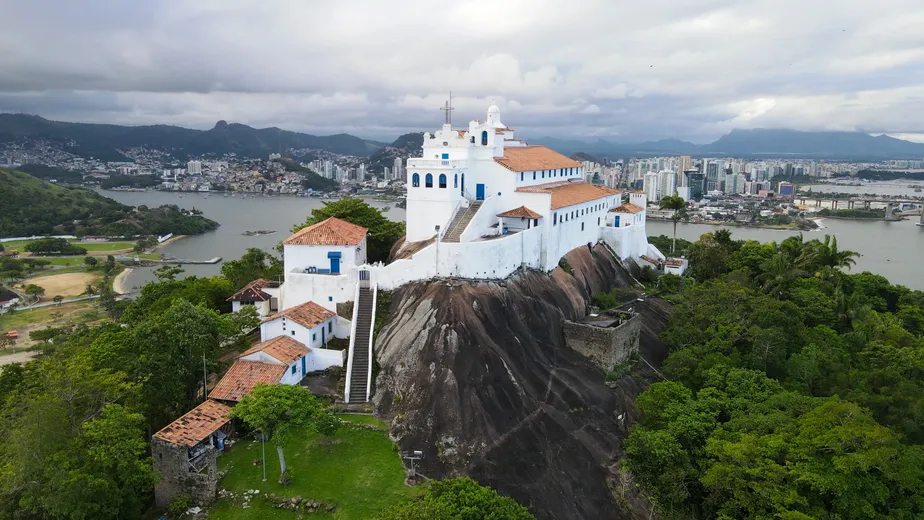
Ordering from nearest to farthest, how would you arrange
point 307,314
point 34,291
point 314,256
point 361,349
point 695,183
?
point 361,349, point 307,314, point 314,256, point 34,291, point 695,183

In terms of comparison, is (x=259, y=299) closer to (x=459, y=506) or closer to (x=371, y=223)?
(x=371, y=223)

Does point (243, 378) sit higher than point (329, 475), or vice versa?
point (243, 378)

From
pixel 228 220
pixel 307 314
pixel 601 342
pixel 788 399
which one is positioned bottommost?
pixel 228 220

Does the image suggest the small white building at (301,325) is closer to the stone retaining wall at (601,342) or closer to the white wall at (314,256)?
the white wall at (314,256)

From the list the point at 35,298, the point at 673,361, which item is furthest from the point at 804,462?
the point at 35,298

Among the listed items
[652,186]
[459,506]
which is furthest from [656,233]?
[459,506]

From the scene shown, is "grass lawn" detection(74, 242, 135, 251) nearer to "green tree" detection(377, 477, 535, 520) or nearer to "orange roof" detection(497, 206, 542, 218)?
"orange roof" detection(497, 206, 542, 218)

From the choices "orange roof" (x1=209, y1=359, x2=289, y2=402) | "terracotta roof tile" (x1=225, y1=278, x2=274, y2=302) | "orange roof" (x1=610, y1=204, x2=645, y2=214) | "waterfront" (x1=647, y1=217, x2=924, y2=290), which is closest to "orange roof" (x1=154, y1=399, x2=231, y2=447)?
"orange roof" (x1=209, y1=359, x2=289, y2=402)
